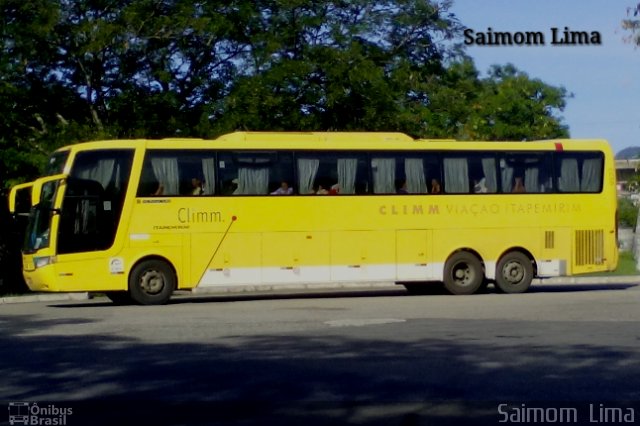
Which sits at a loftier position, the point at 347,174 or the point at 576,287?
the point at 347,174

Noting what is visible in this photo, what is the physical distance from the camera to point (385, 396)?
10.8 m

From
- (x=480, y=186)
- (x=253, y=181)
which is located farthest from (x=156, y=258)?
(x=480, y=186)

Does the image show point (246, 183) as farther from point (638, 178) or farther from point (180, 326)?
point (638, 178)

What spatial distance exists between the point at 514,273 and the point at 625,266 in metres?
16.8

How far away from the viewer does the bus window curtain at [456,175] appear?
27578 millimetres

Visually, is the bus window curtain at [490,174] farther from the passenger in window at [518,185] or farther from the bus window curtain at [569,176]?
the bus window curtain at [569,176]

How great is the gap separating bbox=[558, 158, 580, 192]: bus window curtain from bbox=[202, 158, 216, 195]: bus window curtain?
8227 millimetres

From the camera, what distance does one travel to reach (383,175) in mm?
27156

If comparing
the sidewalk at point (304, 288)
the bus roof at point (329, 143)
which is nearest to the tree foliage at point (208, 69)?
the sidewalk at point (304, 288)

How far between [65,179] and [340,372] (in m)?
14.0

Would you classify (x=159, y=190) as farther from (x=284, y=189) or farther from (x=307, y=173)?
(x=307, y=173)

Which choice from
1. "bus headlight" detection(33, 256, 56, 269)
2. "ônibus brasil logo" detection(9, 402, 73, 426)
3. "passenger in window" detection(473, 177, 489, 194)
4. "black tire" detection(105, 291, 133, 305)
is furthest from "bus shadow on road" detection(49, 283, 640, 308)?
"ônibus brasil logo" detection(9, 402, 73, 426)

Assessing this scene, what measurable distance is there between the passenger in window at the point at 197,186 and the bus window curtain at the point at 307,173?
2.20m

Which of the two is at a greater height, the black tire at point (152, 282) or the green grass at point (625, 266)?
the black tire at point (152, 282)
